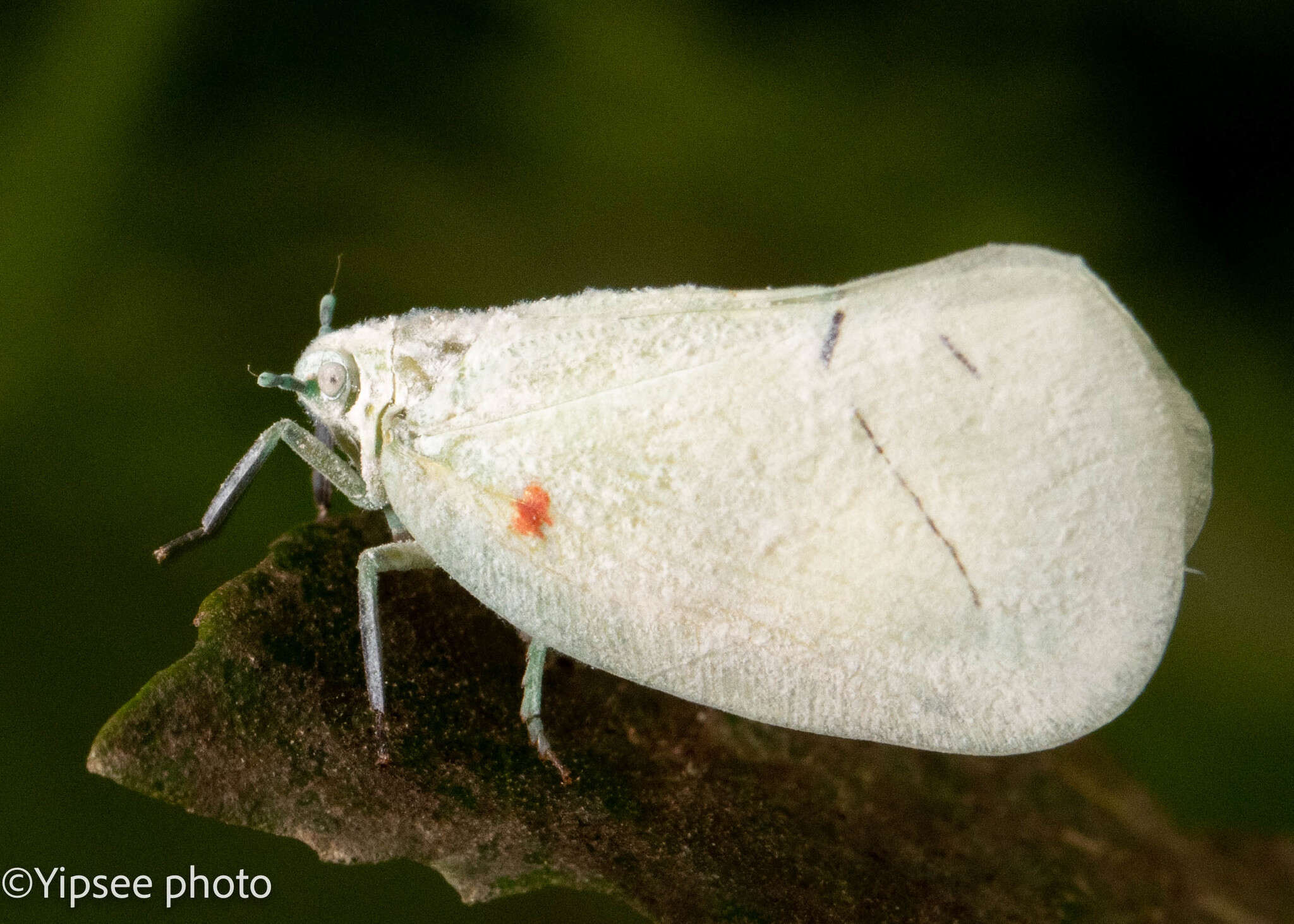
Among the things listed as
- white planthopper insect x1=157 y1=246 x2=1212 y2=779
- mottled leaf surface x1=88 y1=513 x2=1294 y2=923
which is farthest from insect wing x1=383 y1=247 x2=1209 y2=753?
mottled leaf surface x1=88 y1=513 x2=1294 y2=923

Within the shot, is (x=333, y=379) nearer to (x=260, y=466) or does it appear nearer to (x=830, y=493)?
(x=260, y=466)

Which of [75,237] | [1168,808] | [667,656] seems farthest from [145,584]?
[1168,808]

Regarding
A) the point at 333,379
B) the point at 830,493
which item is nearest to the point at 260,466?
the point at 333,379

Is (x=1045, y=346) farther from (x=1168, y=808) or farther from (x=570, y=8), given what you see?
(x=570, y=8)

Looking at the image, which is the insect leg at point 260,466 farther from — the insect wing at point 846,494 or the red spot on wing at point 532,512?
the red spot on wing at point 532,512

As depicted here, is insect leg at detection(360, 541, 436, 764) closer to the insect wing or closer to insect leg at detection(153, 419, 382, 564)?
the insect wing

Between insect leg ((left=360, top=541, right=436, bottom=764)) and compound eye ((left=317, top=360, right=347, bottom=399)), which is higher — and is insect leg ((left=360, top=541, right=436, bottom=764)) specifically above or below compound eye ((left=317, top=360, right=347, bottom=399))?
below
